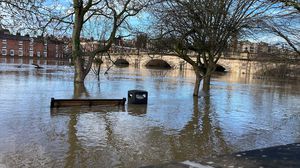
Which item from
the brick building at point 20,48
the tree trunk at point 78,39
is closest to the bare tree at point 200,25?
the tree trunk at point 78,39

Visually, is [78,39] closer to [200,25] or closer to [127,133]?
[200,25]

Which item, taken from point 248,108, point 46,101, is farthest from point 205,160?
point 248,108

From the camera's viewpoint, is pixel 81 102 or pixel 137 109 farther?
pixel 137 109

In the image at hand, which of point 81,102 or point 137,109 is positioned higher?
point 81,102

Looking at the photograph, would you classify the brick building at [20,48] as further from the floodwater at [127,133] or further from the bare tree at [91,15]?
the floodwater at [127,133]

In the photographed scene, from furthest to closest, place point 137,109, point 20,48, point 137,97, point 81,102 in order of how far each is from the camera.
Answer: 1. point 20,48
2. point 137,97
3. point 137,109
4. point 81,102

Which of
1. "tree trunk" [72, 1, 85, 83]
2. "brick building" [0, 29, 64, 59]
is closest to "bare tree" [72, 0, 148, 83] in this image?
"tree trunk" [72, 1, 85, 83]

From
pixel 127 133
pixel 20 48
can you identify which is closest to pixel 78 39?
pixel 127 133

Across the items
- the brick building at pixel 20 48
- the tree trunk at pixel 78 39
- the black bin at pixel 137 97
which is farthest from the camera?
the brick building at pixel 20 48

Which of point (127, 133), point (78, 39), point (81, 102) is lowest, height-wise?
point (127, 133)

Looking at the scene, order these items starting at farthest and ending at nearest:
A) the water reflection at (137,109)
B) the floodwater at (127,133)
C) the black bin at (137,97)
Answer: the black bin at (137,97), the water reflection at (137,109), the floodwater at (127,133)

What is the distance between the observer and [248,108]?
66.9ft

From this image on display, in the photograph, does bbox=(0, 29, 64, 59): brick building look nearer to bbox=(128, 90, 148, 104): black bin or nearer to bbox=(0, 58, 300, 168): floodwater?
bbox=(128, 90, 148, 104): black bin

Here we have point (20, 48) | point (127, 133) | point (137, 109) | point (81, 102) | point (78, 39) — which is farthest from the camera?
point (20, 48)
